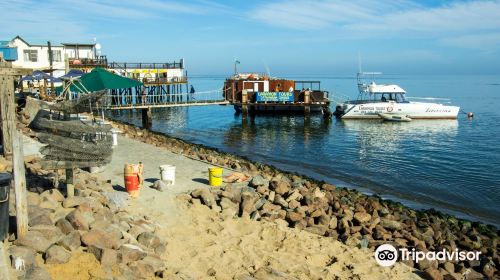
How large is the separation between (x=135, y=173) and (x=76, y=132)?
2.22 m

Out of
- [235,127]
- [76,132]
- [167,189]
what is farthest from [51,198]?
[235,127]

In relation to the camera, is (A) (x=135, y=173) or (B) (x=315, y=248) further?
(A) (x=135, y=173)

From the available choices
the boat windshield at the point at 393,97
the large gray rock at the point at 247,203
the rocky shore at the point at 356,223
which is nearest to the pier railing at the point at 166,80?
the boat windshield at the point at 393,97

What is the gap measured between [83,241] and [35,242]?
71 cm

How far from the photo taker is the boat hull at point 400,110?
4275 centimetres

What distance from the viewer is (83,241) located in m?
7.11

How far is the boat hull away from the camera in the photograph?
42.8 m

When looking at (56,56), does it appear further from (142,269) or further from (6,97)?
(142,269)

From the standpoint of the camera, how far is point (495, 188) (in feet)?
62.8

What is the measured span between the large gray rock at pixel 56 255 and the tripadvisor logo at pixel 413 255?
Answer: 19.6 ft

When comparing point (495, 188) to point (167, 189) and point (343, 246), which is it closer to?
point (343, 246)

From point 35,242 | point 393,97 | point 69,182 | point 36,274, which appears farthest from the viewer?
point 393,97

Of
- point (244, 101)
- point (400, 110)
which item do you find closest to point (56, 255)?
point (244, 101)

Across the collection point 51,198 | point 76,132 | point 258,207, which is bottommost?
point 258,207
